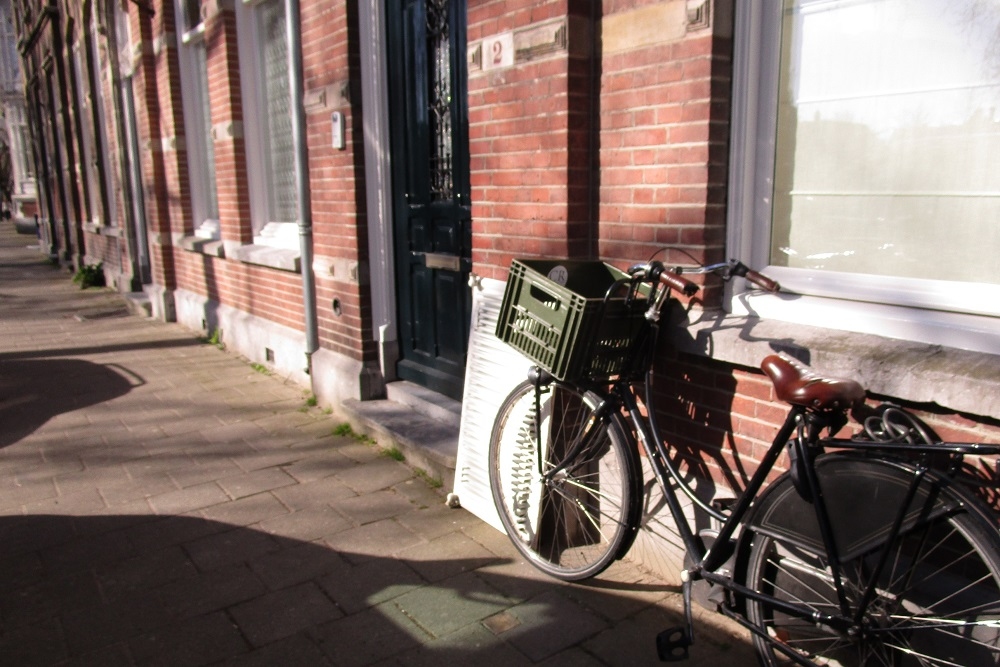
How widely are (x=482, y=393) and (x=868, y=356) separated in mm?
2000

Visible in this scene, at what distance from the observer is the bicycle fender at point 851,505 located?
2.19 metres

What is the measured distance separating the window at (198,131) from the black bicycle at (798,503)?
682 cm

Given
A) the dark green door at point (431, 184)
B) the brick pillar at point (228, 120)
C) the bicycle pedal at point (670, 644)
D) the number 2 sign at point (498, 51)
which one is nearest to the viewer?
the bicycle pedal at point (670, 644)

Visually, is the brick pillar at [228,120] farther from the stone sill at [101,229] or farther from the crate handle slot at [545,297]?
the stone sill at [101,229]

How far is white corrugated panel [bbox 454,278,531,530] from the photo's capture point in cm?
395

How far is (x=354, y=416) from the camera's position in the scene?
18.1 feet

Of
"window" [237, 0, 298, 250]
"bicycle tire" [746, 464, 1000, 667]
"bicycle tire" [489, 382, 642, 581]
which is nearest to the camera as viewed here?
"bicycle tire" [746, 464, 1000, 667]

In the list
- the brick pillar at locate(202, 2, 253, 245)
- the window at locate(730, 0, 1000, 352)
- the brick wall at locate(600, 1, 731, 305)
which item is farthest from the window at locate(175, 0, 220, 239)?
the window at locate(730, 0, 1000, 352)

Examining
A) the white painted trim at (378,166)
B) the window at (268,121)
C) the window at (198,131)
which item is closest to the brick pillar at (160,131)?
the window at (198,131)

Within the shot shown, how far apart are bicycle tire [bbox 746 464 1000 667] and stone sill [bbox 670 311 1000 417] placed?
1.09 ft

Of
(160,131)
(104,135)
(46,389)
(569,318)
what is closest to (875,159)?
Answer: (569,318)

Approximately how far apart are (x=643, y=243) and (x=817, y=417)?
4.04 feet

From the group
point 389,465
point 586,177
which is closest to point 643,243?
point 586,177

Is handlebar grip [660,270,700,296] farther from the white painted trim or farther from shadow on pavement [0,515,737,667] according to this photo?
the white painted trim
